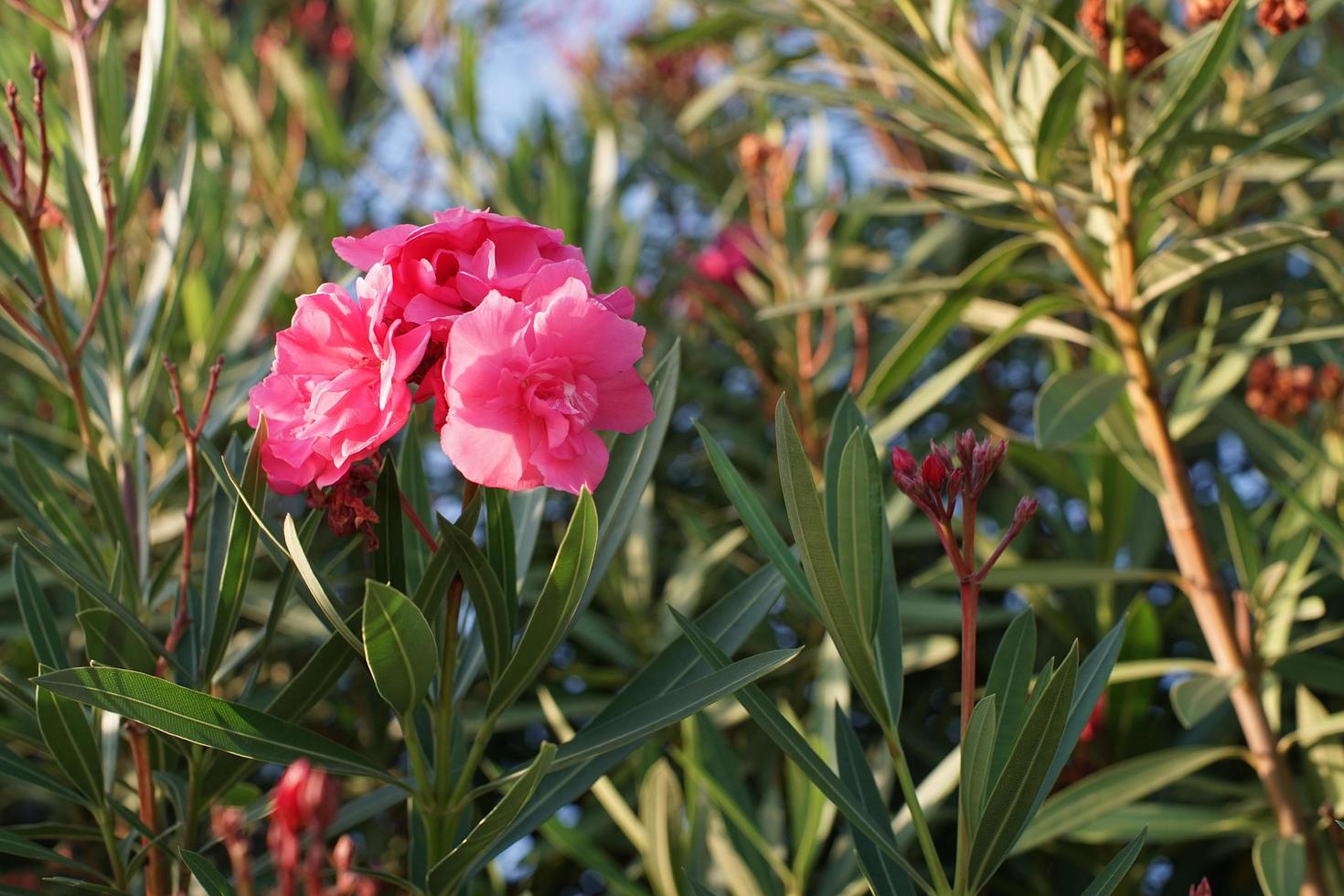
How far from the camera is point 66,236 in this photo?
157cm

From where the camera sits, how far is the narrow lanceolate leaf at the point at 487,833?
715mm

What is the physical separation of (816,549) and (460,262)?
29cm

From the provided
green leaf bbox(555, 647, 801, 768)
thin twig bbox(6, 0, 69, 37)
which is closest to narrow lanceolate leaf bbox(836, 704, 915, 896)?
green leaf bbox(555, 647, 801, 768)

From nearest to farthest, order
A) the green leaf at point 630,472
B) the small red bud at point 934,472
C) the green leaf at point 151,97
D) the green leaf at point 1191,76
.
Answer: the small red bud at point 934,472
the green leaf at point 630,472
the green leaf at point 1191,76
the green leaf at point 151,97

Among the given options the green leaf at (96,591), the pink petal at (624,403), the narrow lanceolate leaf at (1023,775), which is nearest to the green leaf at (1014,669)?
the narrow lanceolate leaf at (1023,775)

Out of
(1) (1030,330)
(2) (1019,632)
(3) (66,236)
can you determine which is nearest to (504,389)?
(2) (1019,632)

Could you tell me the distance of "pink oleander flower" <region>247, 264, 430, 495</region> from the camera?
0.74 meters

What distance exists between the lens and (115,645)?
36.9 inches

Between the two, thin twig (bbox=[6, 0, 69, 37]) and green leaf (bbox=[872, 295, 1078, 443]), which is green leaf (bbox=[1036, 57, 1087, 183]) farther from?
thin twig (bbox=[6, 0, 69, 37])

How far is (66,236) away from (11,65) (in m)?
0.27

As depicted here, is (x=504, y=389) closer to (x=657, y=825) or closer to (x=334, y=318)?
(x=334, y=318)

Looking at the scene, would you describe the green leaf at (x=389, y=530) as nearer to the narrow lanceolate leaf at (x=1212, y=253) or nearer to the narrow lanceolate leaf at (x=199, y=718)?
the narrow lanceolate leaf at (x=199, y=718)

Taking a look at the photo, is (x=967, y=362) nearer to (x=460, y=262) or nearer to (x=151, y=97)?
(x=460, y=262)

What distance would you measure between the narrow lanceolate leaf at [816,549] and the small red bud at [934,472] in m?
0.09
